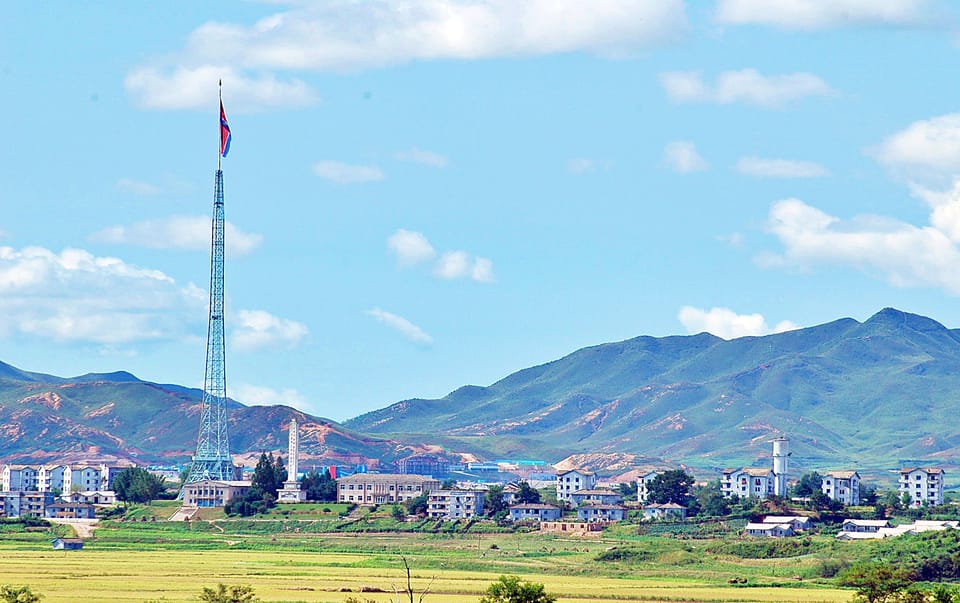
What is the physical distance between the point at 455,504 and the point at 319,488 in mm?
16597

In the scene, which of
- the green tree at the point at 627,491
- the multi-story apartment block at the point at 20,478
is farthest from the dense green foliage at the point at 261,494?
the multi-story apartment block at the point at 20,478

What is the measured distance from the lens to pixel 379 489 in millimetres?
146125

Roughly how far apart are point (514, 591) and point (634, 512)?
72.3 meters

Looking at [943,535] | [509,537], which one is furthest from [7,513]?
[943,535]

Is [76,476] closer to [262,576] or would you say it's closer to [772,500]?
[772,500]

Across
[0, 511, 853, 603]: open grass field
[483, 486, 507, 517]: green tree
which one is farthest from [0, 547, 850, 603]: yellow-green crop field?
[483, 486, 507, 517]: green tree

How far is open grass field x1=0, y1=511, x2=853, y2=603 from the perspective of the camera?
3184 inches

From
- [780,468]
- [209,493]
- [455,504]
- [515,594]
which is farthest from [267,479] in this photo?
[515,594]

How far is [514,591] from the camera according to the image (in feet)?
195

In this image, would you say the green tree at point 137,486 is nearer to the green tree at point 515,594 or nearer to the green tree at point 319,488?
the green tree at point 319,488

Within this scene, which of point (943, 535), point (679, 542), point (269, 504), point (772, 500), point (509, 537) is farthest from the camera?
point (269, 504)

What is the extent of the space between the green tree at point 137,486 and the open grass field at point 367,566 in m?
15.6

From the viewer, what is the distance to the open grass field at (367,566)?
265ft

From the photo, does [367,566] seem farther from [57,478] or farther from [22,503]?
[57,478]
